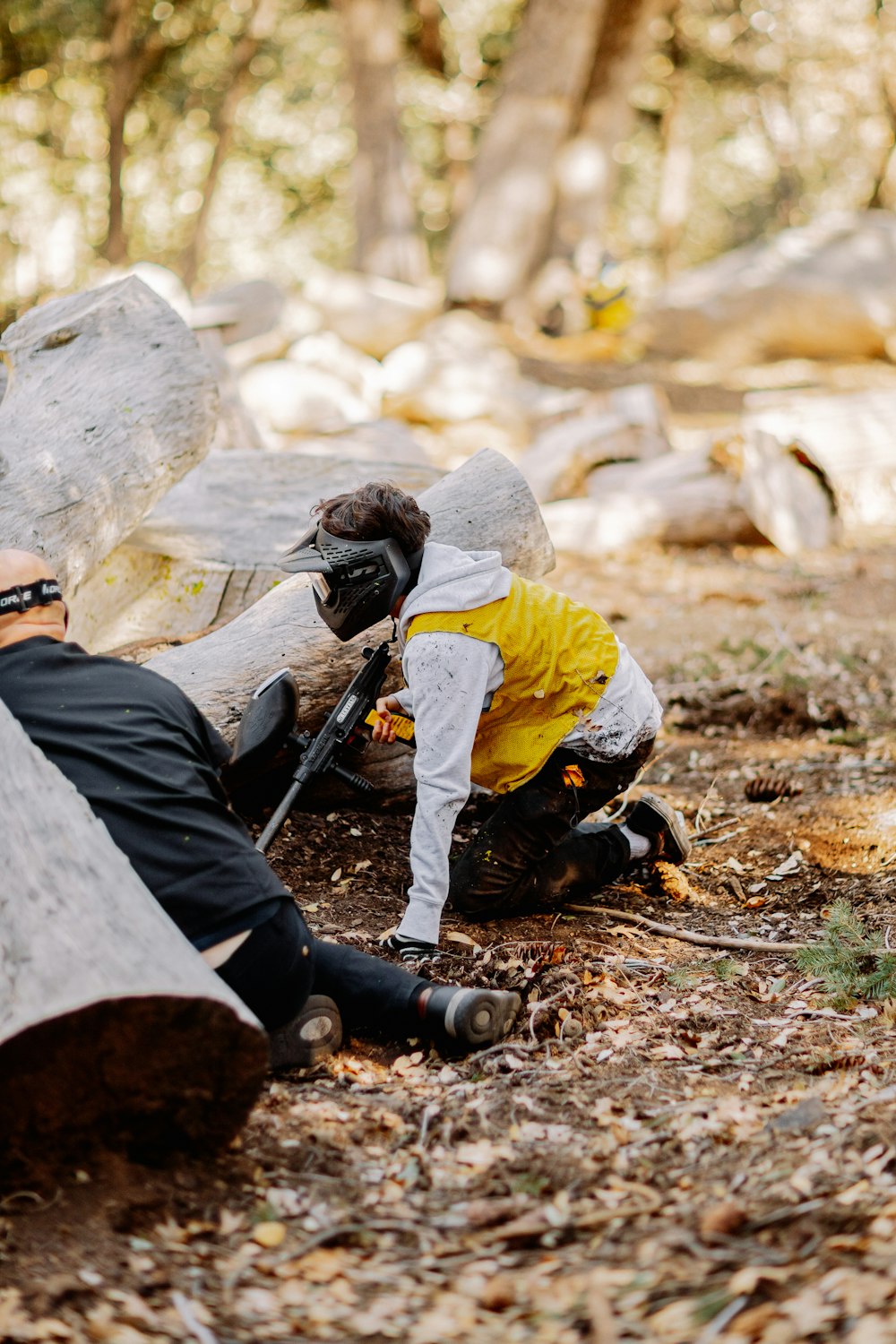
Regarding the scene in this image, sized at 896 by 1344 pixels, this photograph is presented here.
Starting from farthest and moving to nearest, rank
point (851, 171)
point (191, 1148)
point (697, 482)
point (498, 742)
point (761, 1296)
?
1. point (851, 171)
2. point (697, 482)
3. point (498, 742)
4. point (191, 1148)
5. point (761, 1296)

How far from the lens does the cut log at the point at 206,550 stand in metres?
5.95

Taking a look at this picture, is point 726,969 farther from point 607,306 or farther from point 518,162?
point 518,162

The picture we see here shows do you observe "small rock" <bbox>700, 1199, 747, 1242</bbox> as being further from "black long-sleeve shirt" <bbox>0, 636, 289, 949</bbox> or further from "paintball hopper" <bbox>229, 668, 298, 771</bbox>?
"paintball hopper" <bbox>229, 668, 298, 771</bbox>

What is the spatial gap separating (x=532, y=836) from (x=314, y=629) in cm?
121

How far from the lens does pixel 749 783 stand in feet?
19.1

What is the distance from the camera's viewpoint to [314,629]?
4.98m

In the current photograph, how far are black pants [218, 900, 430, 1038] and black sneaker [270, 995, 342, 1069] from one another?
4 centimetres

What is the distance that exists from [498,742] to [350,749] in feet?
1.78

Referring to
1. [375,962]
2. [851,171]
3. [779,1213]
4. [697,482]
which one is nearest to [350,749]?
[375,962]

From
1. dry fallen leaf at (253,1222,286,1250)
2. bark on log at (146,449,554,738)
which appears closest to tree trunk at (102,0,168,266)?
bark on log at (146,449,554,738)

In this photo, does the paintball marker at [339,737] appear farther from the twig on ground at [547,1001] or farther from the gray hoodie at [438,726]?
the twig on ground at [547,1001]

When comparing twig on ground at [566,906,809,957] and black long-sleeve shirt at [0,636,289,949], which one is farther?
twig on ground at [566,906,809,957]

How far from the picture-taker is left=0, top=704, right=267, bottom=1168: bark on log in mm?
2553

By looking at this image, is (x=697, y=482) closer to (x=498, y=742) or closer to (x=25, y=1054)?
(x=498, y=742)
